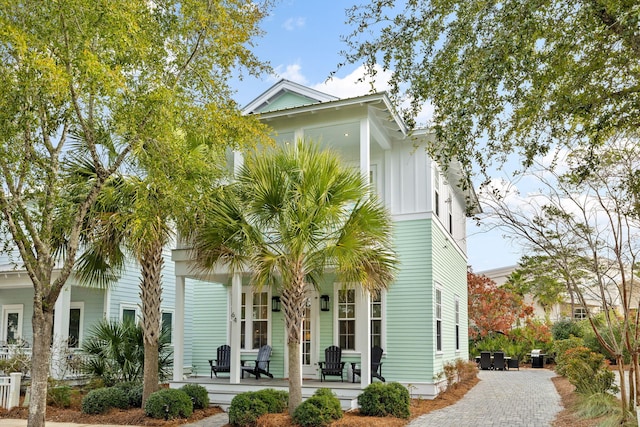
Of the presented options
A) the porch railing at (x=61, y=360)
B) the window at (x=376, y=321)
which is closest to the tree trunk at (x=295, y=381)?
the window at (x=376, y=321)

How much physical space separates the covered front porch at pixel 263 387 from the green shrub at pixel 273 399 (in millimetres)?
969

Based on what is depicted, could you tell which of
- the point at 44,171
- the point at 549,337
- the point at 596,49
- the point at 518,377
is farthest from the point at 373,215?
the point at 549,337

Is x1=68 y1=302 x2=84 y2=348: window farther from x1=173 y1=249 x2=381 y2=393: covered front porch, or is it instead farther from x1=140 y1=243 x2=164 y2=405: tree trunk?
x1=140 y1=243 x2=164 y2=405: tree trunk

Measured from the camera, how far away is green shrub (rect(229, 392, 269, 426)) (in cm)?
1065

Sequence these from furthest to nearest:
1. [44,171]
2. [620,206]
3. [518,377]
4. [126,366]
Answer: [518,377] < [126,366] < [620,206] < [44,171]

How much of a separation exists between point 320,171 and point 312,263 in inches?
67.4

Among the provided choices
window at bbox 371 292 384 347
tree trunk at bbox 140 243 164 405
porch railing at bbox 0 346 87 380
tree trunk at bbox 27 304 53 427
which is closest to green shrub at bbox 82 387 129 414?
tree trunk at bbox 140 243 164 405

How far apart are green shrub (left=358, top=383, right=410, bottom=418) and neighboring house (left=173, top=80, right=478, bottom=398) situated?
1.65m

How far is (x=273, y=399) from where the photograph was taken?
11203mm

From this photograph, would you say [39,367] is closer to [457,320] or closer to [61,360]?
[61,360]

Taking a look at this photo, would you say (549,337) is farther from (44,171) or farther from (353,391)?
(44,171)

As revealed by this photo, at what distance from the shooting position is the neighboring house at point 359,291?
13.9 m

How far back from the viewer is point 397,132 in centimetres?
1501

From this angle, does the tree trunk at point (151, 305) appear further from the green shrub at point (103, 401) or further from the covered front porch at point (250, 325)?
the covered front porch at point (250, 325)
